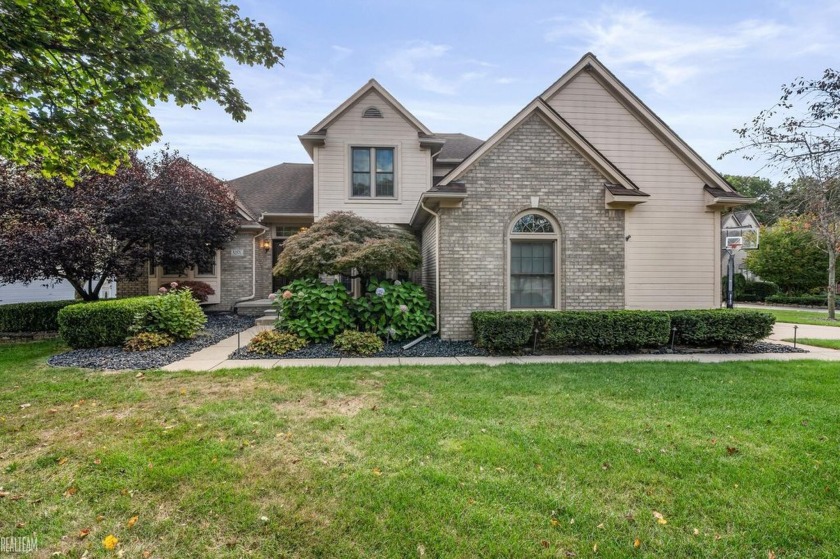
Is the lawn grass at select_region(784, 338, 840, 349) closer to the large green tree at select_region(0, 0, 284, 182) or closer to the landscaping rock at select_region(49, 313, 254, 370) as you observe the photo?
the large green tree at select_region(0, 0, 284, 182)

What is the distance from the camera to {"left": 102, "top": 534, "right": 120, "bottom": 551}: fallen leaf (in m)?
2.35

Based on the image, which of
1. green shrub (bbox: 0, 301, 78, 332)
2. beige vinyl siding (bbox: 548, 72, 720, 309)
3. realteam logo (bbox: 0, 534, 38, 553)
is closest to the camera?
realteam logo (bbox: 0, 534, 38, 553)

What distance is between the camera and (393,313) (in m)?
8.95

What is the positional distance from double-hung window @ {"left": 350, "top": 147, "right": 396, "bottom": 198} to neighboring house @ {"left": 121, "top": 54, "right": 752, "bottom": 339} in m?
0.04

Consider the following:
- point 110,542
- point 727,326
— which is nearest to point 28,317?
point 110,542

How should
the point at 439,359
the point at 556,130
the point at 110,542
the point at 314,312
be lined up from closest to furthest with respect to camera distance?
the point at 110,542, the point at 439,359, the point at 556,130, the point at 314,312

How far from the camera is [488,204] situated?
8.75 m

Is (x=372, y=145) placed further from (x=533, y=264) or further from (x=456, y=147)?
(x=533, y=264)

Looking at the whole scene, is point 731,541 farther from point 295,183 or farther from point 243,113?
point 295,183

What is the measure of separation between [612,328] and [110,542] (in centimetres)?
832

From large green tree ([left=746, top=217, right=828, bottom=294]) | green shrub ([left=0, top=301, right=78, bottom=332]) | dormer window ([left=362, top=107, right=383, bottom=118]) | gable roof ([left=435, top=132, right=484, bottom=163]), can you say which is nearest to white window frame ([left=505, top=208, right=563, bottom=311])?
gable roof ([left=435, top=132, right=484, bottom=163])

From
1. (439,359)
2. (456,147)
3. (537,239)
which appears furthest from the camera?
(456,147)

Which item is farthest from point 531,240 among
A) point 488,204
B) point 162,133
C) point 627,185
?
point 162,133

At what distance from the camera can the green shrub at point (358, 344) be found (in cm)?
788
